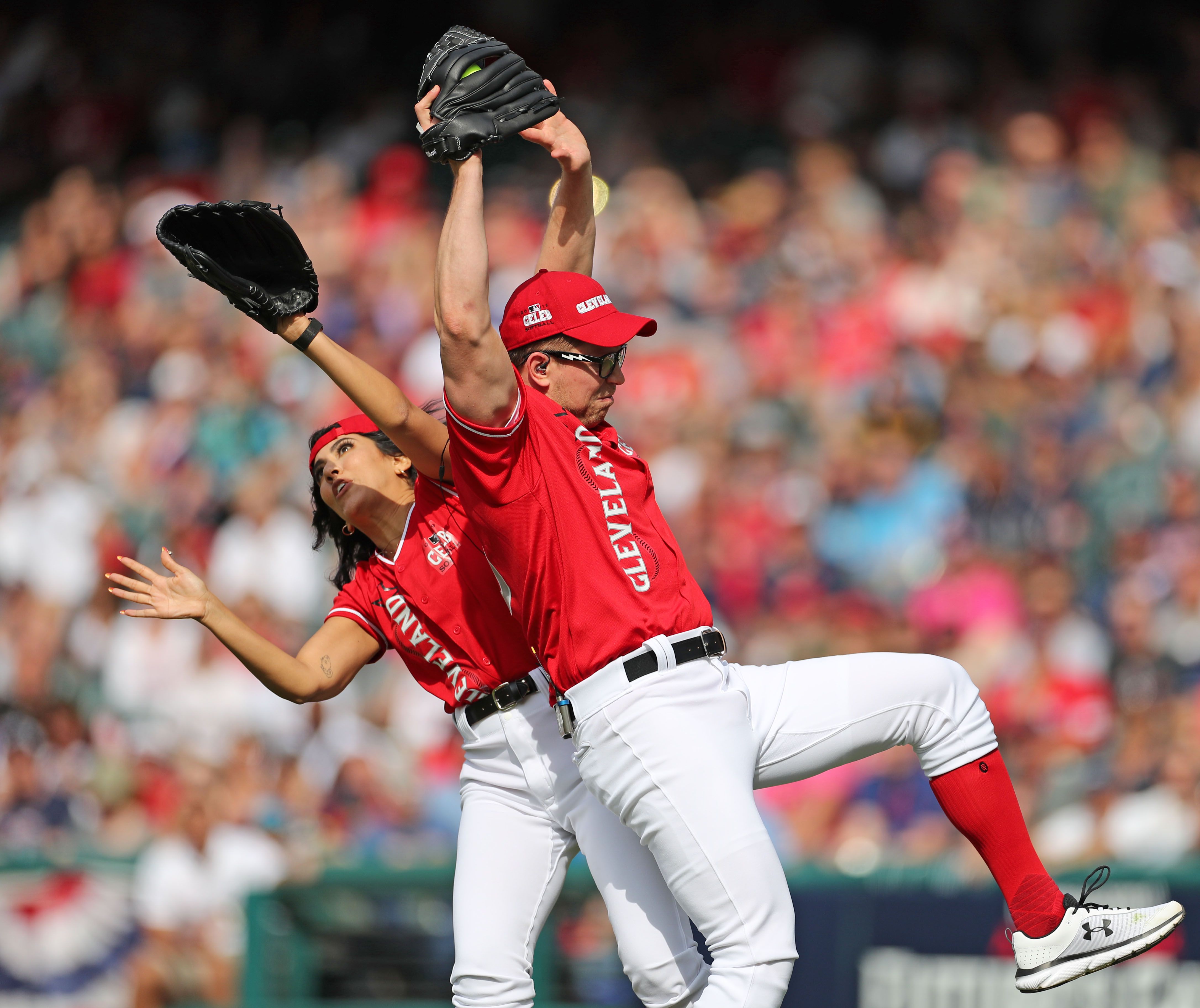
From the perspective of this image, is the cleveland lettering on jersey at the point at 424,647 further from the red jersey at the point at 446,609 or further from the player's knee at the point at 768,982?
the player's knee at the point at 768,982

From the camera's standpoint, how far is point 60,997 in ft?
22.6

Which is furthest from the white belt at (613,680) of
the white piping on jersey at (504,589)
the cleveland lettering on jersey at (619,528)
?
the white piping on jersey at (504,589)

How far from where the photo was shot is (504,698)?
3.73 metres

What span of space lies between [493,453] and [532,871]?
111 cm

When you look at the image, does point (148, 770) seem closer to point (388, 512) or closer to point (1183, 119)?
point (388, 512)

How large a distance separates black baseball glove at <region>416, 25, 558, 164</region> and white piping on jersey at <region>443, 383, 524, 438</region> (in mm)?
522

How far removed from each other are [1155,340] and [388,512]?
201 inches

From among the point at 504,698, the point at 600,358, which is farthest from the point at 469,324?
the point at 504,698

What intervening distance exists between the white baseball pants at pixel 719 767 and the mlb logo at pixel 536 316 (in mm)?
779

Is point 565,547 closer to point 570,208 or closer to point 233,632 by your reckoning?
point 233,632

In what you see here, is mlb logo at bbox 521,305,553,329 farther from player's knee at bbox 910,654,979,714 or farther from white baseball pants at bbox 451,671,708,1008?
player's knee at bbox 910,654,979,714

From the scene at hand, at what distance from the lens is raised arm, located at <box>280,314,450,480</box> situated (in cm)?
332

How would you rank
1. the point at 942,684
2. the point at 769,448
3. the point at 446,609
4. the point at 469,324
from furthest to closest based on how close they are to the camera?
1. the point at 769,448
2. the point at 446,609
3. the point at 942,684
4. the point at 469,324

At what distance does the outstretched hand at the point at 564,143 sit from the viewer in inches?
149
